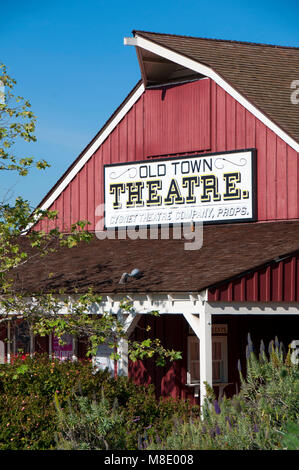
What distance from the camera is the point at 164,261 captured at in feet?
69.3

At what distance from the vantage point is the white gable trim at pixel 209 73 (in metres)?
23.1

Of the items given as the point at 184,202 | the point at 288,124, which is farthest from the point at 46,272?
the point at 288,124

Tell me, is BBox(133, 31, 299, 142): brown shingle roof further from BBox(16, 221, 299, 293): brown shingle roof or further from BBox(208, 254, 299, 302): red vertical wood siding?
BBox(208, 254, 299, 302): red vertical wood siding

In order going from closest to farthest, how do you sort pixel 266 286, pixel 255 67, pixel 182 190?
pixel 266 286, pixel 182 190, pixel 255 67

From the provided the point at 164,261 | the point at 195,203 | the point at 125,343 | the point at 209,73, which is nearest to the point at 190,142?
the point at 195,203

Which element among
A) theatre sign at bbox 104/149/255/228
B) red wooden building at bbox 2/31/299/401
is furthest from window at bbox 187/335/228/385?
theatre sign at bbox 104/149/255/228

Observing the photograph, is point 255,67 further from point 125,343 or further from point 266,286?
point 125,343

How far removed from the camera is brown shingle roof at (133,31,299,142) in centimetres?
2422

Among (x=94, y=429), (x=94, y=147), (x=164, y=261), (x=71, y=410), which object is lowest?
(x=94, y=429)

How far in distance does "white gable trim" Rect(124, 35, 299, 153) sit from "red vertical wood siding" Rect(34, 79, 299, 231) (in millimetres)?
150

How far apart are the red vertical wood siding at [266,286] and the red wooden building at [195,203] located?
0.10ft

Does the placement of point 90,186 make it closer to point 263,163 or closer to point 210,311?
point 263,163

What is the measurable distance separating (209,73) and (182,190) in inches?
136
